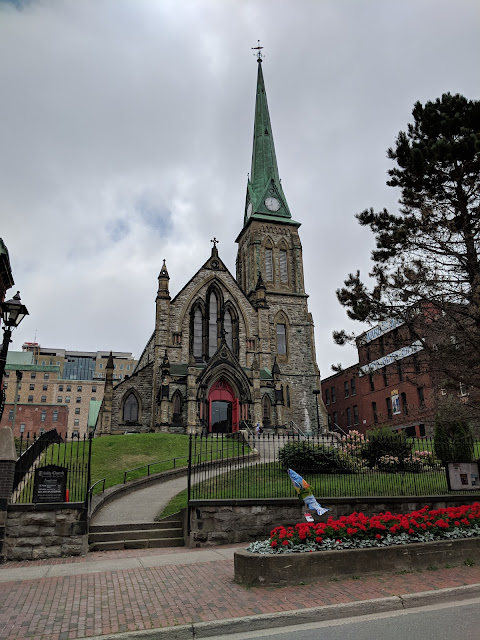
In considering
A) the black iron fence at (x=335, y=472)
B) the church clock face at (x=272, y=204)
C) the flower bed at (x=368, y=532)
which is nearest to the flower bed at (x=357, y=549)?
the flower bed at (x=368, y=532)

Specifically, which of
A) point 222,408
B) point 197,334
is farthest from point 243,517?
point 197,334

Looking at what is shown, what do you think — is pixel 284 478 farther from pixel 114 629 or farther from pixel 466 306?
pixel 114 629

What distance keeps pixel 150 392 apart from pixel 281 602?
32479 mm

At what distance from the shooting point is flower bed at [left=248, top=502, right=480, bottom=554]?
27.6ft

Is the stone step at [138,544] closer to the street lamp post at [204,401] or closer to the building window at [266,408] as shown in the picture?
the street lamp post at [204,401]

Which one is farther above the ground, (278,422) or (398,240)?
(398,240)

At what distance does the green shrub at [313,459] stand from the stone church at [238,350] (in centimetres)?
1755

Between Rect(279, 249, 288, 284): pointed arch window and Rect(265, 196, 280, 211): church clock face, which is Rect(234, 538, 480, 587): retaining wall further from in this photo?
Rect(265, 196, 280, 211): church clock face

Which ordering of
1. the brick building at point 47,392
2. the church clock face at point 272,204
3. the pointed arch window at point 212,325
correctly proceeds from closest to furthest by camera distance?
1. the pointed arch window at point 212,325
2. the church clock face at point 272,204
3. the brick building at point 47,392

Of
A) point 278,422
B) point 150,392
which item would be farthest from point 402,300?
point 150,392

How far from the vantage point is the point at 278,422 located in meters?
37.7

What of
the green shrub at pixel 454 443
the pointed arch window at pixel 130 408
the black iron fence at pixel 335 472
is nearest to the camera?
the black iron fence at pixel 335 472

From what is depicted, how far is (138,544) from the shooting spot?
1158 centimetres

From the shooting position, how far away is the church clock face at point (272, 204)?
2072 inches
